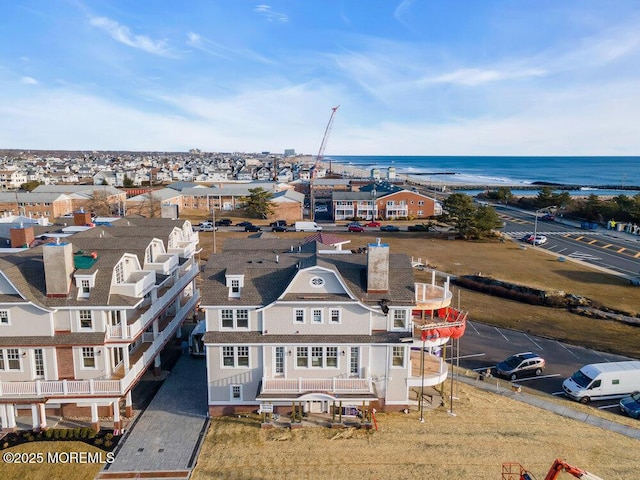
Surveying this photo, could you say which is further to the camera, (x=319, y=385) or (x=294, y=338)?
(x=294, y=338)

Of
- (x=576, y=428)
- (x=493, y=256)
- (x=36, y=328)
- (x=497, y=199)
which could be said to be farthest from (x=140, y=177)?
(x=576, y=428)

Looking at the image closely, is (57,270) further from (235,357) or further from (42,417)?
(235,357)

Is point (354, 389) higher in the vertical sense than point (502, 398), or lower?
higher

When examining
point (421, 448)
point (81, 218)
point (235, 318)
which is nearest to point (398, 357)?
point (421, 448)

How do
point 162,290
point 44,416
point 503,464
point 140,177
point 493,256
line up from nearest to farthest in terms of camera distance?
point 503,464
point 44,416
point 162,290
point 493,256
point 140,177

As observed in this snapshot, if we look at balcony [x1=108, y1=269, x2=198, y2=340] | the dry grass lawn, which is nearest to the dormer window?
balcony [x1=108, y1=269, x2=198, y2=340]

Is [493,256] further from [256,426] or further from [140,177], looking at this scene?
[140,177]

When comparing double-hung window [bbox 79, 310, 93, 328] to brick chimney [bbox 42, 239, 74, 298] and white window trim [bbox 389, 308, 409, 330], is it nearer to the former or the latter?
brick chimney [bbox 42, 239, 74, 298]
